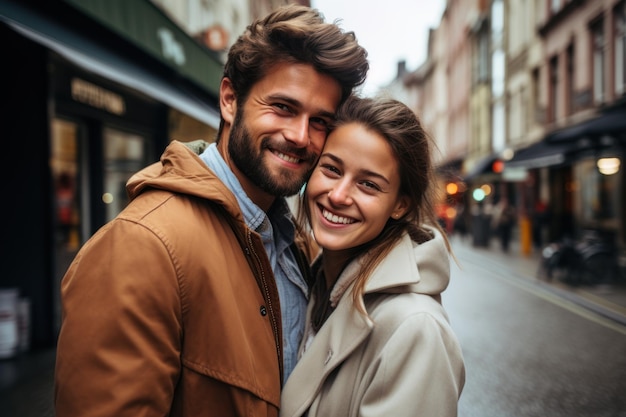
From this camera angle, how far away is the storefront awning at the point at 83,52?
4270 mm

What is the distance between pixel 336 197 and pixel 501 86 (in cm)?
2974

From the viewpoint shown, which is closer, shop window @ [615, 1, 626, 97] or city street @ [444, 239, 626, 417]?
city street @ [444, 239, 626, 417]

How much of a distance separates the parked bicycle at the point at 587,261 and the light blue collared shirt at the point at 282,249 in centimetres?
1062

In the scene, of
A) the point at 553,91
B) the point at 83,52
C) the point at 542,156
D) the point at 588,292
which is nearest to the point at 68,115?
the point at 83,52

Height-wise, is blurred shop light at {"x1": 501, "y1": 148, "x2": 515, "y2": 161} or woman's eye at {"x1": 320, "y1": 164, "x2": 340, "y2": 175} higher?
blurred shop light at {"x1": 501, "y1": 148, "x2": 515, "y2": 161}

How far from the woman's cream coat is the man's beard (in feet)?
1.30

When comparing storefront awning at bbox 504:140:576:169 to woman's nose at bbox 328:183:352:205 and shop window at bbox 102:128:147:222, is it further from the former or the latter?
woman's nose at bbox 328:183:352:205

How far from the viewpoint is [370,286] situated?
1774 mm

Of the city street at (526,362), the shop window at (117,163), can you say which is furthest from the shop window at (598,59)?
the shop window at (117,163)

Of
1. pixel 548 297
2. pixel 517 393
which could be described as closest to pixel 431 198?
pixel 517 393

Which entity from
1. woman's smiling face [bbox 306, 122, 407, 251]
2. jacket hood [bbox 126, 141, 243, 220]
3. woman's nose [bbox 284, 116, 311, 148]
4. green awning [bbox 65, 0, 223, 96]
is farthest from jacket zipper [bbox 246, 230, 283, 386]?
green awning [bbox 65, 0, 223, 96]

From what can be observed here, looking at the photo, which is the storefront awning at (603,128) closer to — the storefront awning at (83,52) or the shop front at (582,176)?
the shop front at (582,176)

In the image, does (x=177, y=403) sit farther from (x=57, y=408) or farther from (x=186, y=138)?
(x=186, y=138)

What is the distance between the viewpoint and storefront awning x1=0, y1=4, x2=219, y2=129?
427 cm
